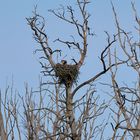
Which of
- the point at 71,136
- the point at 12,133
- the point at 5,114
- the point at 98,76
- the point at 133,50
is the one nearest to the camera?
the point at 133,50

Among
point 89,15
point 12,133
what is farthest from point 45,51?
point 12,133

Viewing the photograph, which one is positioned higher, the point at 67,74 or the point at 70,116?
the point at 67,74

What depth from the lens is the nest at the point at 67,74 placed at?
9602 mm

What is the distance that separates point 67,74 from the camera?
9680 mm

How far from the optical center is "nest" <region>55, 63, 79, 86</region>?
9602 millimetres

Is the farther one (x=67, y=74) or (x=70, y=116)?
(x=67, y=74)

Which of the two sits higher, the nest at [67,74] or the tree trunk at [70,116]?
the nest at [67,74]

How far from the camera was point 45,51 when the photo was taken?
9367 mm

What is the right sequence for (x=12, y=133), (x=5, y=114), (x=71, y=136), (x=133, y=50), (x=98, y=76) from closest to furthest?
1. (x=133, y=50)
2. (x=12, y=133)
3. (x=5, y=114)
4. (x=71, y=136)
5. (x=98, y=76)

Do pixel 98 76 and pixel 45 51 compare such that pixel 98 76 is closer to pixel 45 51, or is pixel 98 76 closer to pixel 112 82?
pixel 45 51

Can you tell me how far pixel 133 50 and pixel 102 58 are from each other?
3151 millimetres

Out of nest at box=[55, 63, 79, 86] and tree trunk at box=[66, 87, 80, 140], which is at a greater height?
nest at box=[55, 63, 79, 86]

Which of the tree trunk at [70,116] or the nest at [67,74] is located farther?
the nest at [67,74]

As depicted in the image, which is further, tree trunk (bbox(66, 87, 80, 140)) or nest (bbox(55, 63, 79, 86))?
nest (bbox(55, 63, 79, 86))
